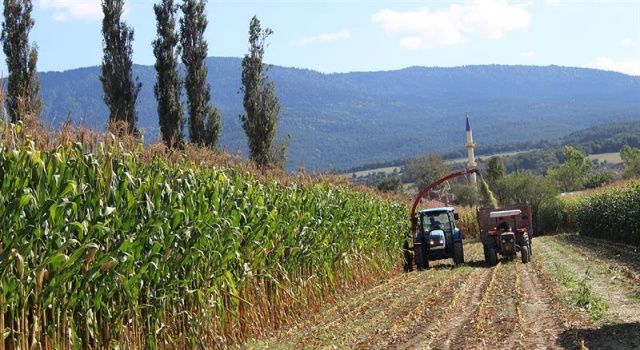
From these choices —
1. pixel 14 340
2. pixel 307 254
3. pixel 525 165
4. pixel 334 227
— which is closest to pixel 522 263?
pixel 334 227

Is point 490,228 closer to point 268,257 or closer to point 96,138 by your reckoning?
point 268,257

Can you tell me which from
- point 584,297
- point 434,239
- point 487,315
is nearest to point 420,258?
point 434,239

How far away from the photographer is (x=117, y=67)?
31562 mm

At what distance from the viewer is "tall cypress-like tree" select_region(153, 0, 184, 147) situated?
3188 cm

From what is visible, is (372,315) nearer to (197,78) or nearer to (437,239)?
(437,239)

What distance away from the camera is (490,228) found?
26438 millimetres

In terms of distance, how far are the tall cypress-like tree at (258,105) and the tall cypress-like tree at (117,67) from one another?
570cm

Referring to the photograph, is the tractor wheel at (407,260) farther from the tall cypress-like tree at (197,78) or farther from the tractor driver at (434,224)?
the tall cypress-like tree at (197,78)

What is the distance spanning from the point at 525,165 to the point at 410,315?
518 feet

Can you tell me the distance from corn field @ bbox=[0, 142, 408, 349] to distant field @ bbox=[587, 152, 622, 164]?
151m

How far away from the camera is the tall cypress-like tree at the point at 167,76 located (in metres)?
31.9

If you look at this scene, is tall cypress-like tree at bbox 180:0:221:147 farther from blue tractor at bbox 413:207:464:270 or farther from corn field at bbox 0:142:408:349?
corn field at bbox 0:142:408:349

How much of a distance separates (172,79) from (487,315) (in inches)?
875

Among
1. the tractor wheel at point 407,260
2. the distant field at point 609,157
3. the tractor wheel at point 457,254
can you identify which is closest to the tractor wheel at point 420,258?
the tractor wheel at point 407,260
